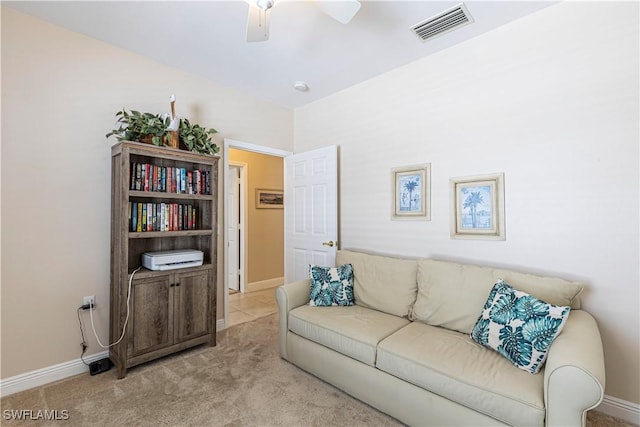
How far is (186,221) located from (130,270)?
59cm

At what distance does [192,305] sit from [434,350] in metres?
2.01

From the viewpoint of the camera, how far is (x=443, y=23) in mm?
2201

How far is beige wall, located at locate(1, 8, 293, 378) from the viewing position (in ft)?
6.80

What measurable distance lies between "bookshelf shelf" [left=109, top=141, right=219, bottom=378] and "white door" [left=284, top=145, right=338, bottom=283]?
3.78 feet

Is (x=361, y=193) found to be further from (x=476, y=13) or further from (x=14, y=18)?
(x=14, y=18)

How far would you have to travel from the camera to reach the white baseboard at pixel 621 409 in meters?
1.78

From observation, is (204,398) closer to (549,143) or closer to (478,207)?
(478,207)

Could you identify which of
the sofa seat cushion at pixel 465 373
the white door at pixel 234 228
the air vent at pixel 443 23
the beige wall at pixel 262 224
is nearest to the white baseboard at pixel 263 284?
the beige wall at pixel 262 224

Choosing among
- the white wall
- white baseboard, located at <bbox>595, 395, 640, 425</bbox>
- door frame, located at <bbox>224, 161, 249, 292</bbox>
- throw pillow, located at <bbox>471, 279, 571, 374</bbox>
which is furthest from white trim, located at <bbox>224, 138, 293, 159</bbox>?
white baseboard, located at <bbox>595, 395, 640, 425</bbox>

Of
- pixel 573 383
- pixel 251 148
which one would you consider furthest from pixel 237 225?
pixel 573 383

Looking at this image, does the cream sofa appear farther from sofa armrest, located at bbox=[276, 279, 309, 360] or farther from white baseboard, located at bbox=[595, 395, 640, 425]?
white baseboard, located at bbox=[595, 395, 640, 425]

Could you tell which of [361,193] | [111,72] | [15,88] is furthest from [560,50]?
[15,88]

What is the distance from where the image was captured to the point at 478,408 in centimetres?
145

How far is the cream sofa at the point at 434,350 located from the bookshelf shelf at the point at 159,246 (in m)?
0.80
